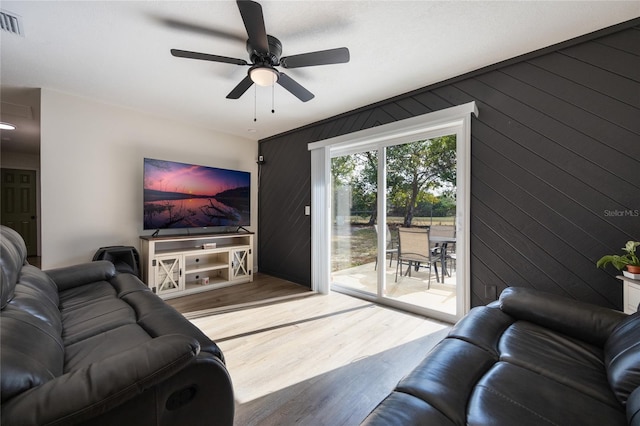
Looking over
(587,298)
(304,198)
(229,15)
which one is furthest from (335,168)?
(587,298)

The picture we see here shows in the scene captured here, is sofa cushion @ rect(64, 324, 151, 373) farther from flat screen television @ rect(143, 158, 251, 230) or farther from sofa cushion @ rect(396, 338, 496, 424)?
flat screen television @ rect(143, 158, 251, 230)

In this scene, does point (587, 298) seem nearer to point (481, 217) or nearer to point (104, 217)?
point (481, 217)

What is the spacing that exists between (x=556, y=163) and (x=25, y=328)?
3328 millimetres

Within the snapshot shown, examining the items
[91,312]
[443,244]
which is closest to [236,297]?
[91,312]

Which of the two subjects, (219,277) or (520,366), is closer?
(520,366)

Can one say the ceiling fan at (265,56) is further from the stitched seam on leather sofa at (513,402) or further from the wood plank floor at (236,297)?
the wood plank floor at (236,297)

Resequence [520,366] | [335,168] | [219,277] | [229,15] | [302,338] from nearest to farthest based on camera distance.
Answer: [520,366]
[229,15]
[302,338]
[335,168]
[219,277]

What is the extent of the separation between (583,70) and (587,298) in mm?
1719

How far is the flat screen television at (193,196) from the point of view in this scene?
3.47 m

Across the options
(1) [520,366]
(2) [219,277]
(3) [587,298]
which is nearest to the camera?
(1) [520,366]

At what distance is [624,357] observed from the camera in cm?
105

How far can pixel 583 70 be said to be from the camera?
77.4 inches

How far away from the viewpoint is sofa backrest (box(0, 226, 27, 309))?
115 cm

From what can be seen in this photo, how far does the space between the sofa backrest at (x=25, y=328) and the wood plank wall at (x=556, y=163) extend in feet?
9.50
